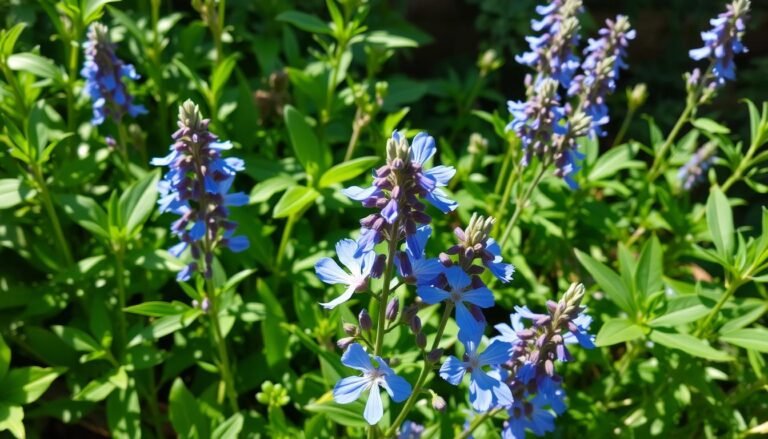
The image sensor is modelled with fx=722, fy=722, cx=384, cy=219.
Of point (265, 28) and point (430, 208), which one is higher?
point (265, 28)

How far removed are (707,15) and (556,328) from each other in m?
5.15

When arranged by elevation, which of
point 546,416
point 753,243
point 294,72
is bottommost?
point 546,416

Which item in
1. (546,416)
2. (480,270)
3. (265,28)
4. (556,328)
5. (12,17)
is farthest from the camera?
(265,28)

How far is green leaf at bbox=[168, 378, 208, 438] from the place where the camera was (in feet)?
10.1

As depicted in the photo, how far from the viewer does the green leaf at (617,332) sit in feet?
8.52

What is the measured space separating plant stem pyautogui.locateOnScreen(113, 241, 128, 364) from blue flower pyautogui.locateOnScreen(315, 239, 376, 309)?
4.30ft

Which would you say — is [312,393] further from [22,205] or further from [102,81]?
[22,205]

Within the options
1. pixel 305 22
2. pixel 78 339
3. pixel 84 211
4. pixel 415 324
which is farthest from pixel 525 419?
pixel 305 22

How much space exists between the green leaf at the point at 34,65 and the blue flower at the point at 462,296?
2.27 metres

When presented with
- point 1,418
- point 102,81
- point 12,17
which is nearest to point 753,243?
point 102,81

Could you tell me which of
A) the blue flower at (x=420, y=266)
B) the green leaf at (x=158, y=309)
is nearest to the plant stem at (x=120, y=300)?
the green leaf at (x=158, y=309)

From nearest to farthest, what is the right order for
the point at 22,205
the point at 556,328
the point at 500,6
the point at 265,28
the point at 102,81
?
the point at 556,328 → the point at 102,81 → the point at 22,205 → the point at 265,28 → the point at 500,6

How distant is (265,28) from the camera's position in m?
4.97

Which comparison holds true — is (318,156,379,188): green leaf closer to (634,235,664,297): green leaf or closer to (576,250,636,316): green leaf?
(576,250,636,316): green leaf
